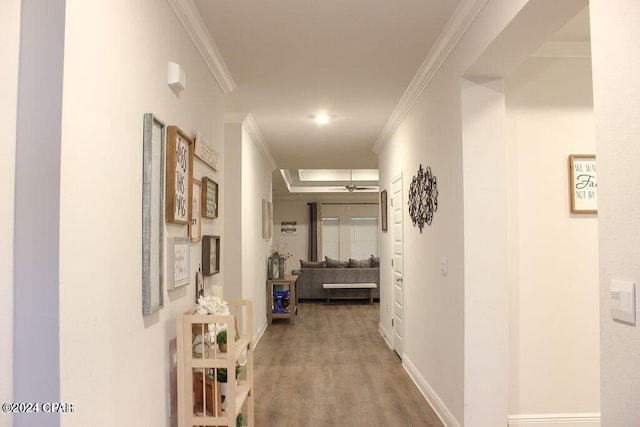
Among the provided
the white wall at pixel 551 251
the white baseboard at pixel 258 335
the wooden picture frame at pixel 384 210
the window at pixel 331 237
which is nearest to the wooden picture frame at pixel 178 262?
the white wall at pixel 551 251

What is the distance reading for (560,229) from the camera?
122 inches

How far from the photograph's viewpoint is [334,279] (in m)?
9.74

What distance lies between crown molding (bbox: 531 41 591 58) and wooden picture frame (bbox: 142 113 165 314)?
2378 mm

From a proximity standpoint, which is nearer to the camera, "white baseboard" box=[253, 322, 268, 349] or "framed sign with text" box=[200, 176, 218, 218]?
"framed sign with text" box=[200, 176, 218, 218]

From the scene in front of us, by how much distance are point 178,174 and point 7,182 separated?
1.05m

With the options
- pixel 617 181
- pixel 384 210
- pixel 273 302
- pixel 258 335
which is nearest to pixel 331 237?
pixel 273 302

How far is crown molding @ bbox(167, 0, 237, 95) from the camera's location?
253 cm

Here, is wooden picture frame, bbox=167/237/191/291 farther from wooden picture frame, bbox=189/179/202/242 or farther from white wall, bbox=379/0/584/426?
white wall, bbox=379/0/584/426

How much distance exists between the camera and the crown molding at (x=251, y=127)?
484cm

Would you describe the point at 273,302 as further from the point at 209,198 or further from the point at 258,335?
the point at 209,198

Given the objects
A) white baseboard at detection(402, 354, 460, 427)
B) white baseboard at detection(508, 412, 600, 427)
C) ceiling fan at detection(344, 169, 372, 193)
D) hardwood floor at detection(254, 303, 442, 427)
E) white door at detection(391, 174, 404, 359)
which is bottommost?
hardwood floor at detection(254, 303, 442, 427)

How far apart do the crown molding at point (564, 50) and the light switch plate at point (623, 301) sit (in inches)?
84.5

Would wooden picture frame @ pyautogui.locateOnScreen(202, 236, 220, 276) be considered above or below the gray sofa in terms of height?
above

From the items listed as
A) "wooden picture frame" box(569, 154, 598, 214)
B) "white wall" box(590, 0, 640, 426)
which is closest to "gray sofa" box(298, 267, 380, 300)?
"wooden picture frame" box(569, 154, 598, 214)
